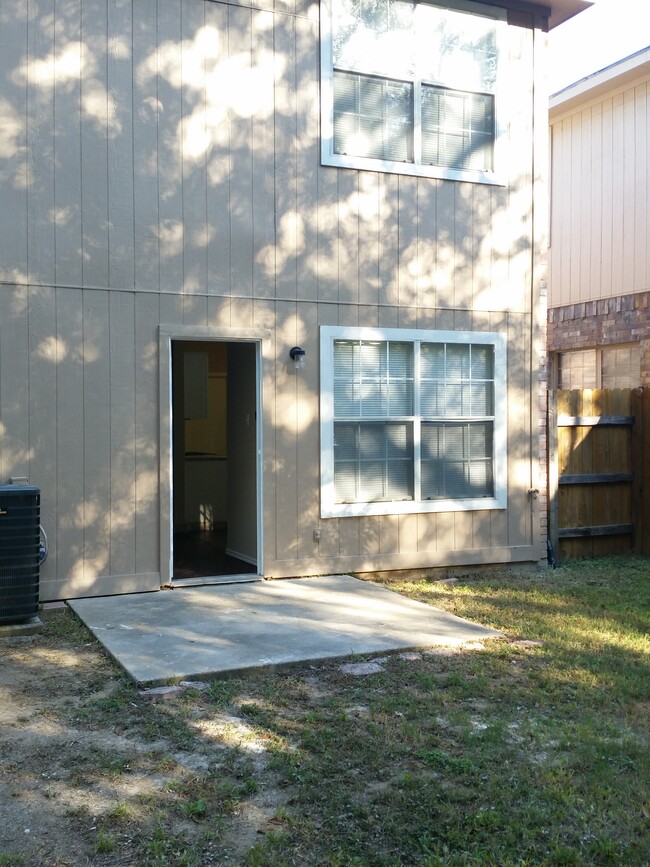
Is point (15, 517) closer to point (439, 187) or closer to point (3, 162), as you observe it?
point (3, 162)

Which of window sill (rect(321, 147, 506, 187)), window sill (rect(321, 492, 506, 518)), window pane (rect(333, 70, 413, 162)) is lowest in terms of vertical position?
window sill (rect(321, 492, 506, 518))

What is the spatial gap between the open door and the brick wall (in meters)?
4.93

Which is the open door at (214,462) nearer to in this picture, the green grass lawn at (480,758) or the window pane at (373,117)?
the window pane at (373,117)

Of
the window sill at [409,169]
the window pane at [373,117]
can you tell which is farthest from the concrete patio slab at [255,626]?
the window pane at [373,117]

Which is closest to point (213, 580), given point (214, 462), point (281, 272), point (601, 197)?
point (281, 272)

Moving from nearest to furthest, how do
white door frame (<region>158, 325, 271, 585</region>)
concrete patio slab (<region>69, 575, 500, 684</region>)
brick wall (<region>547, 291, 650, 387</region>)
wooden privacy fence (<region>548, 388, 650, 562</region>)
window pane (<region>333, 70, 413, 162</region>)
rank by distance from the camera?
concrete patio slab (<region>69, 575, 500, 684</region>) → white door frame (<region>158, 325, 271, 585</region>) → window pane (<region>333, 70, 413, 162</region>) → wooden privacy fence (<region>548, 388, 650, 562</region>) → brick wall (<region>547, 291, 650, 387</region>)

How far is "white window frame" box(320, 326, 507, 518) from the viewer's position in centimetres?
739

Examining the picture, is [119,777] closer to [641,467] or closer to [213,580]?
[213,580]

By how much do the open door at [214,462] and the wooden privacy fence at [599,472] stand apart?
3036 millimetres

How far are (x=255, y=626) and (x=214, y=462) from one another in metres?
4.99

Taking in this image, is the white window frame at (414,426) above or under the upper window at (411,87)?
under

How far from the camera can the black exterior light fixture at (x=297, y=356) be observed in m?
7.24

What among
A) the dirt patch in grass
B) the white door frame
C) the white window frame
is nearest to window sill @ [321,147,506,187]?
the white window frame

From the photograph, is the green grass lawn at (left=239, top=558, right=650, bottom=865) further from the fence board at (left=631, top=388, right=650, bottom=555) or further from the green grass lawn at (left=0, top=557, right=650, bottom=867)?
the fence board at (left=631, top=388, right=650, bottom=555)
